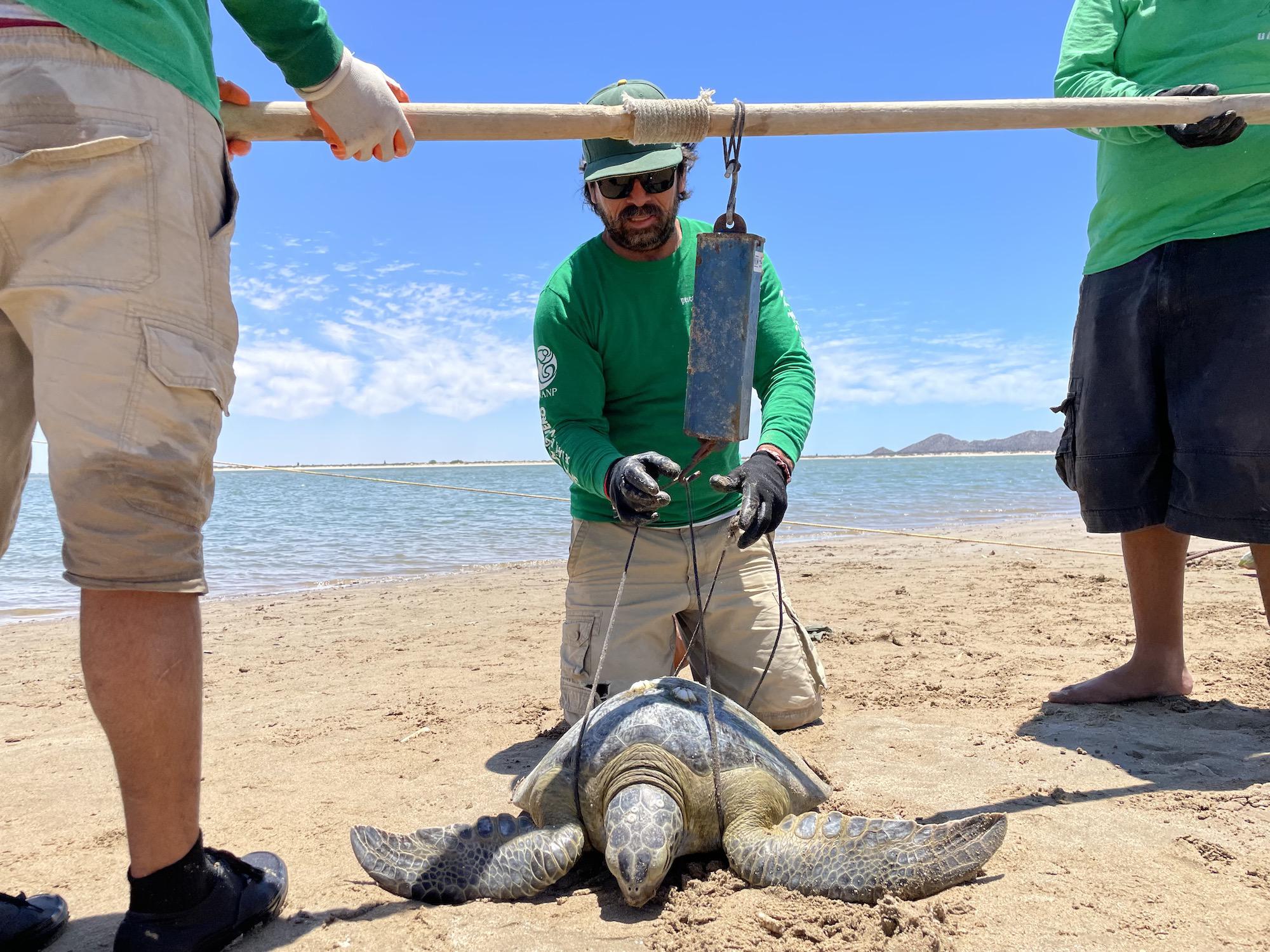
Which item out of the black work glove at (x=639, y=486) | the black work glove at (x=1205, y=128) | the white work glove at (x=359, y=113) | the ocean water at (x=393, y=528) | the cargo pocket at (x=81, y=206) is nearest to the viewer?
the cargo pocket at (x=81, y=206)

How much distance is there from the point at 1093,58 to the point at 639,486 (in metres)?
2.46

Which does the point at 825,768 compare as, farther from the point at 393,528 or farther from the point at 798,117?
the point at 393,528

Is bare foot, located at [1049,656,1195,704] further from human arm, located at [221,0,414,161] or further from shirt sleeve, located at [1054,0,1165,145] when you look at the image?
human arm, located at [221,0,414,161]

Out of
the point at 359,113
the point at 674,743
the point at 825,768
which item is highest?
the point at 359,113

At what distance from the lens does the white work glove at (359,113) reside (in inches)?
73.1

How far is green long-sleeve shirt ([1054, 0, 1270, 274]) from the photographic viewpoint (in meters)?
2.80

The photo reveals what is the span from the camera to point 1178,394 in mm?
2902

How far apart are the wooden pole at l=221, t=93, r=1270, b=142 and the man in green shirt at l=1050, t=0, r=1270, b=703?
0.66 ft

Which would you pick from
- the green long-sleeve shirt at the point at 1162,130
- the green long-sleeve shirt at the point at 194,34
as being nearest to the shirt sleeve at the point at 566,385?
the green long-sleeve shirt at the point at 194,34

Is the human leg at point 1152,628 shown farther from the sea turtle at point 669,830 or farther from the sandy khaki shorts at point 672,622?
the sea turtle at point 669,830

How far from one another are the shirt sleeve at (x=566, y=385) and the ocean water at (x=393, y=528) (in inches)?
25.6

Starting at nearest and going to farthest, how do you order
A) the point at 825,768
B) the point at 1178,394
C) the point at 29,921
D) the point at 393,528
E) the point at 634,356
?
1. the point at 29,921
2. the point at 825,768
3. the point at 1178,394
4. the point at 634,356
5. the point at 393,528

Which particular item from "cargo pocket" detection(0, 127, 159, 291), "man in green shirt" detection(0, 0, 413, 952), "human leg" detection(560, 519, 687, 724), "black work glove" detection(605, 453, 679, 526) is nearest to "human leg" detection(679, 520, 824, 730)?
"human leg" detection(560, 519, 687, 724)

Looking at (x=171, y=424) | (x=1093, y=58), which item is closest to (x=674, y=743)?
(x=171, y=424)
